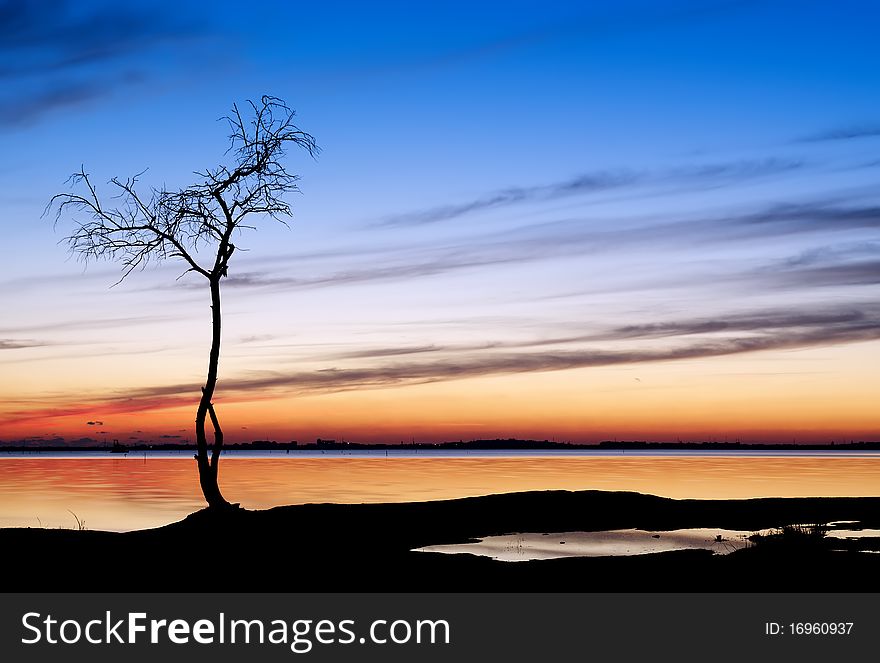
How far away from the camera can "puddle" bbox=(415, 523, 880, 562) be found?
80.1ft

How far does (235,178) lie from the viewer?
2642cm

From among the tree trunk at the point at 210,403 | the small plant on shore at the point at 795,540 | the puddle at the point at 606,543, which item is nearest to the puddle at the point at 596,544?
the puddle at the point at 606,543

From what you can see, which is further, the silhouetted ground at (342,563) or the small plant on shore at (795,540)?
the small plant on shore at (795,540)

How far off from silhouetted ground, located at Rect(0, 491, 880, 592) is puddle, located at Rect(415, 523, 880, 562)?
4.19 feet

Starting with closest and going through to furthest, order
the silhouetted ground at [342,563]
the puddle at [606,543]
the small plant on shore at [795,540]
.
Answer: the silhouetted ground at [342,563], the small plant on shore at [795,540], the puddle at [606,543]

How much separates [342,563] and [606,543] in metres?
9.40

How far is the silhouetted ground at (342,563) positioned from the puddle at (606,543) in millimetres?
1276

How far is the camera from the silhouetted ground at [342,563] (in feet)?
58.7

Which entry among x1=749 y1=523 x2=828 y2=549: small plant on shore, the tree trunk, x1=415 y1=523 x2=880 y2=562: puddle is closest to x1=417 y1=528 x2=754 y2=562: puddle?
x1=415 y1=523 x2=880 y2=562: puddle

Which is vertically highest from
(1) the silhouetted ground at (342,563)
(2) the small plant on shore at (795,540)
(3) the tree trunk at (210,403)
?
(3) the tree trunk at (210,403)

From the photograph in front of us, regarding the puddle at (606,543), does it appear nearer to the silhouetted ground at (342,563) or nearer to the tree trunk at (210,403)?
the silhouetted ground at (342,563)

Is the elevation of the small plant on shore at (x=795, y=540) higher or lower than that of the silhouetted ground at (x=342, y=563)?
lower

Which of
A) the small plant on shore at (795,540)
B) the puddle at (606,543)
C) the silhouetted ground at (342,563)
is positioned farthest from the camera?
the puddle at (606,543)
